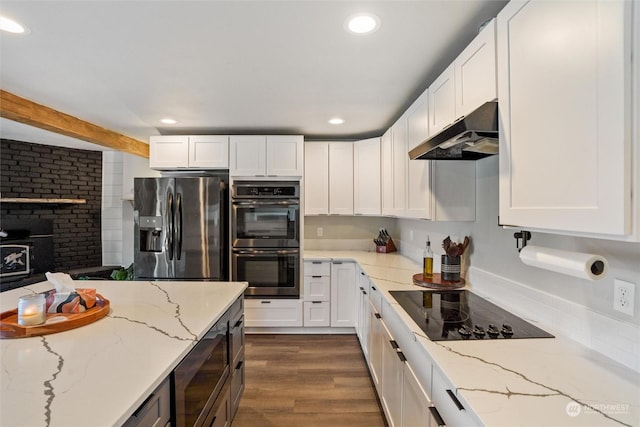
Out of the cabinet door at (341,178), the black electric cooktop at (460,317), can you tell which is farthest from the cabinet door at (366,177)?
the black electric cooktop at (460,317)

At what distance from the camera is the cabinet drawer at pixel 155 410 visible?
0.87 m

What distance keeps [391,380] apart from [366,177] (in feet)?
7.53

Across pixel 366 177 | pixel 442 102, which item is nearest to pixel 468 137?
pixel 442 102

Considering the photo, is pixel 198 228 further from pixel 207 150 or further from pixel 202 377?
pixel 202 377

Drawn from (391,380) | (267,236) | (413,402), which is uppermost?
(267,236)

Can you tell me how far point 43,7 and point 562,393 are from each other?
2.58m

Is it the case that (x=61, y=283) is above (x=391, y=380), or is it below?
above

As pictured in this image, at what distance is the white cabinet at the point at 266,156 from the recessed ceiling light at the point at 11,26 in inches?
74.7

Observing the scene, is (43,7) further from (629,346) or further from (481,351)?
(629,346)

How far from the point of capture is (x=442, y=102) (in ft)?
5.85

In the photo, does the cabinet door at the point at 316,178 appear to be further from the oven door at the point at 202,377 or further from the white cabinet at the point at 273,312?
the oven door at the point at 202,377

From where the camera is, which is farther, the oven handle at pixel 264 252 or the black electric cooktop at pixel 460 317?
the oven handle at pixel 264 252

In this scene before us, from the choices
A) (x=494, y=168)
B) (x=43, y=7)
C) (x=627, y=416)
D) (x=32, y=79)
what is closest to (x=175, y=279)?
(x=32, y=79)

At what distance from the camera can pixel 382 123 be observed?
11.0 feet
